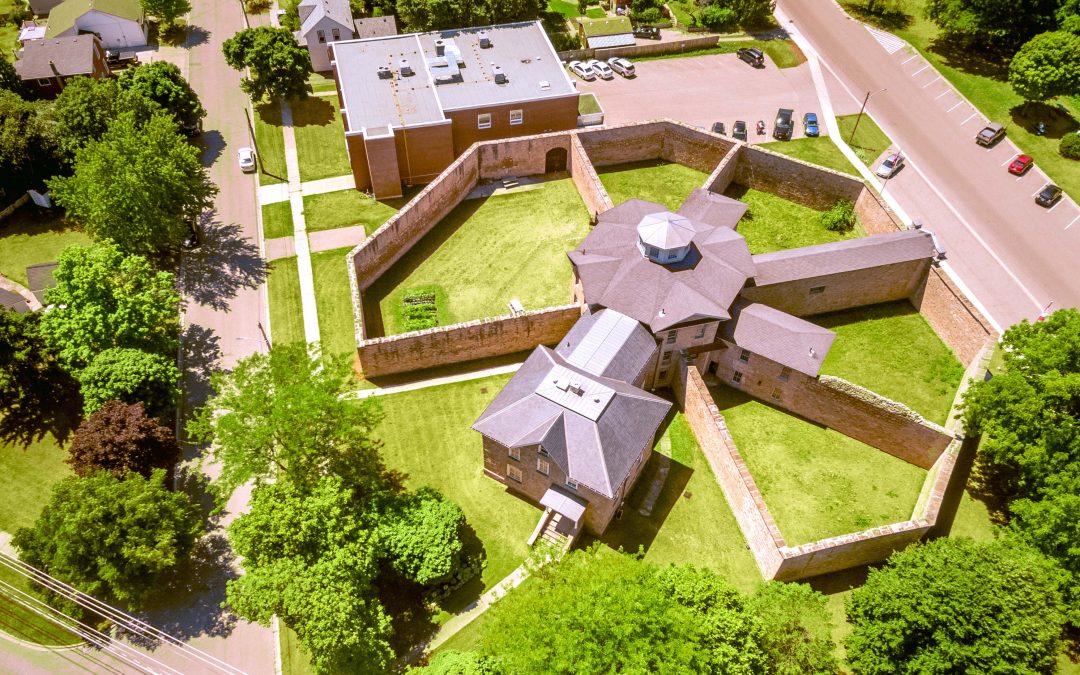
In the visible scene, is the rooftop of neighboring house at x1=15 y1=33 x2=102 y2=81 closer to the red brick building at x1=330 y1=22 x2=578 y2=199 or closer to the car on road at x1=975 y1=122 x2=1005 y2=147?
the red brick building at x1=330 y1=22 x2=578 y2=199

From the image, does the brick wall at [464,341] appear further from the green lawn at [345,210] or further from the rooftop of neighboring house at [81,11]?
the rooftop of neighboring house at [81,11]

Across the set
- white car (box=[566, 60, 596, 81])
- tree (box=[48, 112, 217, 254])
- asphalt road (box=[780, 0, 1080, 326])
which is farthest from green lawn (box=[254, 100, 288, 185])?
asphalt road (box=[780, 0, 1080, 326])

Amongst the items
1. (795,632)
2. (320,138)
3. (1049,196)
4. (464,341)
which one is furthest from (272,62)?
(1049,196)

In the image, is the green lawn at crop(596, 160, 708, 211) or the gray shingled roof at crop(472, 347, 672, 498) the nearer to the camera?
the gray shingled roof at crop(472, 347, 672, 498)

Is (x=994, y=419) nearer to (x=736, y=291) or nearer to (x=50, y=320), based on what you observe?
(x=736, y=291)

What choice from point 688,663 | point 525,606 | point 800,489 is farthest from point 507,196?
point 688,663

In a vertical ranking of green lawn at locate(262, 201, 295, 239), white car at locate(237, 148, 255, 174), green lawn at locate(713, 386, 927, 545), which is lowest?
green lawn at locate(713, 386, 927, 545)

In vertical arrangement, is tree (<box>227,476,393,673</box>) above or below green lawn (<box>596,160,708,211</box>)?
below
